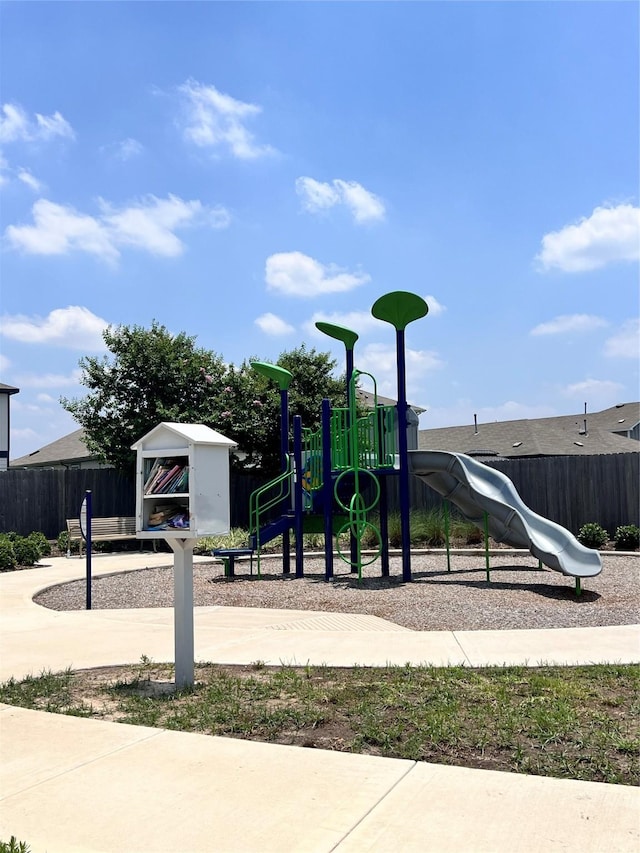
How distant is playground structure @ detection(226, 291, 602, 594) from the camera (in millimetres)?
11617

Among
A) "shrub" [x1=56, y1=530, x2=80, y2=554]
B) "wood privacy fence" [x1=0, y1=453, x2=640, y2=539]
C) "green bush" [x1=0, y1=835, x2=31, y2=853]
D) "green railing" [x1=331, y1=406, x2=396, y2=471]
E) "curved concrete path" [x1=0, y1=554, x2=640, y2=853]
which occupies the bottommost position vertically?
"curved concrete path" [x1=0, y1=554, x2=640, y2=853]

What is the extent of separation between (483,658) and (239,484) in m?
17.1

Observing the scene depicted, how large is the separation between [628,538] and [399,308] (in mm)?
8400

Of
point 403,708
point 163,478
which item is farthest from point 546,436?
point 403,708

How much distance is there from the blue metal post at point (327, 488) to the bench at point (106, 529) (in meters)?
8.04

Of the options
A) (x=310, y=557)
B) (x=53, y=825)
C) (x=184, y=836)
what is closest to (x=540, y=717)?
(x=184, y=836)

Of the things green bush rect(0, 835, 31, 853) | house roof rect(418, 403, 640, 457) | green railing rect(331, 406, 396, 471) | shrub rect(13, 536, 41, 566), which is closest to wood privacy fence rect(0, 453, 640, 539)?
shrub rect(13, 536, 41, 566)

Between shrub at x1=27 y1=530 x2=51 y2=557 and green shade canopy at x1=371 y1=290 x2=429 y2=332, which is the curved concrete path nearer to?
green shade canopy at x1=371 y1=290 x2=429 y2=332

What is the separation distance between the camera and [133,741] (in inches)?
182

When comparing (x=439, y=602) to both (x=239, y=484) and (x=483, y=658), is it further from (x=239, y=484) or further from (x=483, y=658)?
(x=239, y=484)

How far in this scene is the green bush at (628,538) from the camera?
16.7 m

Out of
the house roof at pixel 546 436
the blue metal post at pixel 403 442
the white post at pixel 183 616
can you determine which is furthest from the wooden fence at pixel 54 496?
the white post at pixel 183 616

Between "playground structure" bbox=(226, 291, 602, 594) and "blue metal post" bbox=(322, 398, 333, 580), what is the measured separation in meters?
0.02

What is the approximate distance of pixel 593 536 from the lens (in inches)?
676
